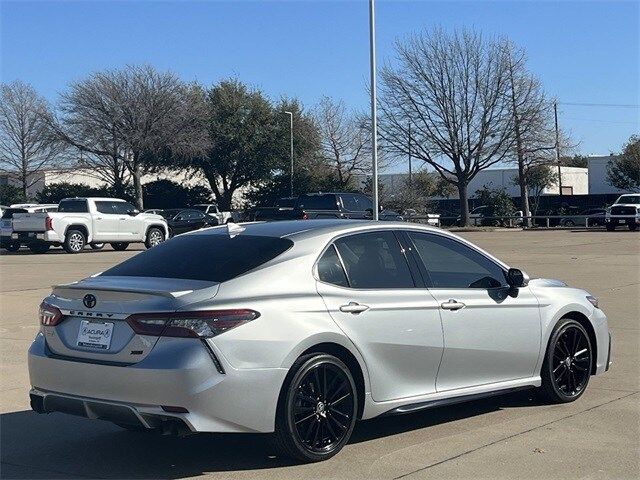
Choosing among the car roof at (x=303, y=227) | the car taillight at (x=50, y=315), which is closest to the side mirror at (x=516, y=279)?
the car roof at (x=303, y=227)

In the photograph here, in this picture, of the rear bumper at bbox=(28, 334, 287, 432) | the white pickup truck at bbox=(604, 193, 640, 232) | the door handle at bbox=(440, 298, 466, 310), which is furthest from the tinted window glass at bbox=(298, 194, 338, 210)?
the rear bumper at bbox=(28, 334, 287, 432)

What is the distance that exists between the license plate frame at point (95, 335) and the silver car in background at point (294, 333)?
0.5 inches

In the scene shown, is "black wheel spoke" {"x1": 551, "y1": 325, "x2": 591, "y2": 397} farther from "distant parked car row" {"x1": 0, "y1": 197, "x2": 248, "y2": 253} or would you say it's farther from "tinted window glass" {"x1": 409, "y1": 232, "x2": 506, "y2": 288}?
"distant parked car row" {"x1": 0, "y1": 197, "x2": 248, "y2": 253}

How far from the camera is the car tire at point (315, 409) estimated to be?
5.88 m

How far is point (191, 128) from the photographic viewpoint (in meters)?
54.6

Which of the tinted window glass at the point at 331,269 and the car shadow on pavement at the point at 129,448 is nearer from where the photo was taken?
the car shadow on pavement at the point at 129,448

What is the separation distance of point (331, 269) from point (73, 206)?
26.1m

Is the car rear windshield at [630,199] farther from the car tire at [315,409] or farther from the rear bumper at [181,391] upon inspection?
the rear bumper at [181,391]

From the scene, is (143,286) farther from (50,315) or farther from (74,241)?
(74,241)

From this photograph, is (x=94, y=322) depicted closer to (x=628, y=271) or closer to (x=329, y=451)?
(x=329, y=451)

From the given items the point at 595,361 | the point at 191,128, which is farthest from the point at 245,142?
the point at 595,361

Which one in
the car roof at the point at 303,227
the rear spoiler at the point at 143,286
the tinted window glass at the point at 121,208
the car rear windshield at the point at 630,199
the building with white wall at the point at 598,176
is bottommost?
the rear spoiler at the point at 143,286

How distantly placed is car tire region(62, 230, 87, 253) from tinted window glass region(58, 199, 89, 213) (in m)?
0.76

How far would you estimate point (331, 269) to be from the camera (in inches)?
255
